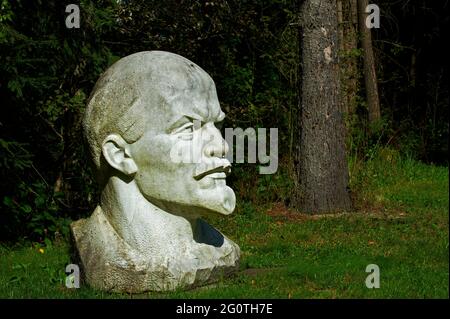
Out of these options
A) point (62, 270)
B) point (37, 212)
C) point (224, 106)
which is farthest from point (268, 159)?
point (62, 270)

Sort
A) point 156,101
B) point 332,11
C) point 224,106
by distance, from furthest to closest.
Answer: point 224,106, point 332,11, point 156,101

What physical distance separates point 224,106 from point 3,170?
155 inches

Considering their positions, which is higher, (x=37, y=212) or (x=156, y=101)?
(x=156, y=101)

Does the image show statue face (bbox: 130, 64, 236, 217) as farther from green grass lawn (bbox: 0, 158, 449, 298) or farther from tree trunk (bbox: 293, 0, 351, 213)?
tree trunk (bbox: 293, 0, 351, 213)

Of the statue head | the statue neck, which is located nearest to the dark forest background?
the statue head

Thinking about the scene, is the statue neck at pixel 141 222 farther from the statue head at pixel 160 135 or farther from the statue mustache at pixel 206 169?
the statue mustache at pixel 206 169

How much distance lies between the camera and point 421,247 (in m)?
6.63

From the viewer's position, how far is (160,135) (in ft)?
20.4

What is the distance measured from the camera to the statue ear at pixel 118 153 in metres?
6.24

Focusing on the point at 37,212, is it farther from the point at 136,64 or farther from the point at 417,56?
the point at 417,56

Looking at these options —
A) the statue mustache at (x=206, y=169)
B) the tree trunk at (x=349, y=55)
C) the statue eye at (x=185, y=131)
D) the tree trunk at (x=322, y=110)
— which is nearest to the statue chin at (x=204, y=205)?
the statue mustache at (x=206, y=169)

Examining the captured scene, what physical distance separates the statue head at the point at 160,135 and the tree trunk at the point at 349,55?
16.0 ft

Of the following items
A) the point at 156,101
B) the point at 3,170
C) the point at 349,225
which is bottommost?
the point at 349,225

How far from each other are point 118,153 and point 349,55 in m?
5.73
